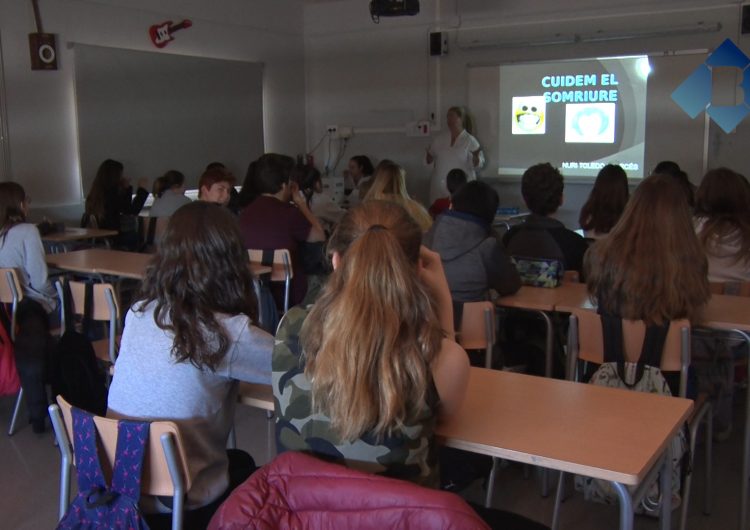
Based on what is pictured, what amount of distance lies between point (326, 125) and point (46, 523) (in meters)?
7.08

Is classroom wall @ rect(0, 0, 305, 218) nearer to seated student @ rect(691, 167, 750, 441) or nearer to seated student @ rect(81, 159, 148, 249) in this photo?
seated student @ rect(81, 159, 148, 249)

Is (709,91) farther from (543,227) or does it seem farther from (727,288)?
(543,227)

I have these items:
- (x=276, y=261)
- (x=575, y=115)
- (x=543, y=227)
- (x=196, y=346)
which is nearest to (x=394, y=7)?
(x=575, y=115)

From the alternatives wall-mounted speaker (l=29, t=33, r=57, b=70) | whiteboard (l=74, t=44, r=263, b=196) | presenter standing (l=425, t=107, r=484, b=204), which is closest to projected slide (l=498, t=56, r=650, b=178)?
presenter standing (l=425, t=107, r=484, b=204)

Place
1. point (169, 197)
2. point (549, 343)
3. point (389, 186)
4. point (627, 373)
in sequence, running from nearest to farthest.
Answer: point (627, 373)
point (549, 343)
point (389, 186)
point (169, 197)

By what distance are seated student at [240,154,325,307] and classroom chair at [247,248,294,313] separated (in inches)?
4.5

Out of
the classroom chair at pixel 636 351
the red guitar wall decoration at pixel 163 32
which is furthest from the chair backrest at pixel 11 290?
the red guitar wall decoration at pixel 163 32

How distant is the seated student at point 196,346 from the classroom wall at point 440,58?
20.3ft

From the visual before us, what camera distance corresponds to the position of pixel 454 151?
8133mm

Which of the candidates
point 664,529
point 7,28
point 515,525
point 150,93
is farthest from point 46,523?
point 150,93

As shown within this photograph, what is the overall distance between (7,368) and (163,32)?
4.69m

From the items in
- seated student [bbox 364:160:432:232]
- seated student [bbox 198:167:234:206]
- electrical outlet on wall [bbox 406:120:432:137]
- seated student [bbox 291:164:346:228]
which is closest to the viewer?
seated student [bbox 364:160:432:232]

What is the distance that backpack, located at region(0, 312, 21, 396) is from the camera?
361 centimetres

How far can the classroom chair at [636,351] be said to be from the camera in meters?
2.69
